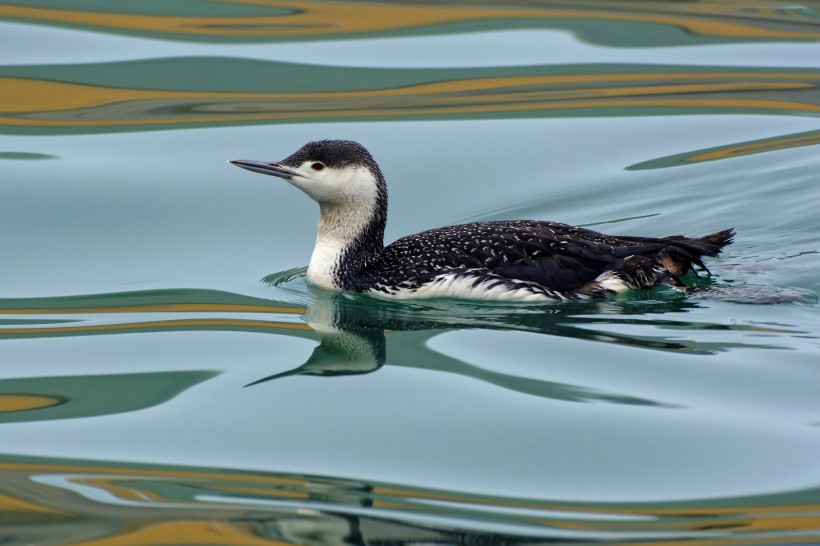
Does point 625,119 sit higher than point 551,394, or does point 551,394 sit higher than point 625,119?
point 625,119

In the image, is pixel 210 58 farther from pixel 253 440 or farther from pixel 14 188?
pixel 253 440

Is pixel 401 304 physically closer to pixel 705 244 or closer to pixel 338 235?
pixel 338 235

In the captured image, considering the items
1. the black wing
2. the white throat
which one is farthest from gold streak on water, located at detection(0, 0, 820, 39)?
the black wing

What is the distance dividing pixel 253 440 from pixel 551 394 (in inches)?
55.1

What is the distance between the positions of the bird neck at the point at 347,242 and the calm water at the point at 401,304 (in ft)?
0.43

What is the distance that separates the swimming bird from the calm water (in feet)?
0.42

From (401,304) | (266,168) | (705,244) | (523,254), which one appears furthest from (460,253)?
(705,244)

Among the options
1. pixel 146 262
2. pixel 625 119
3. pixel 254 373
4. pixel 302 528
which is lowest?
pixel 302 528

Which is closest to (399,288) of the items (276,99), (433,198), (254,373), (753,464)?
(254,373)

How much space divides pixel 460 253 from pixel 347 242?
2.50ft

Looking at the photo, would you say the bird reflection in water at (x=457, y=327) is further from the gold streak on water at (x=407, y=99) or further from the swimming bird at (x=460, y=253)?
the gold streak on water at (x=407, y=99)

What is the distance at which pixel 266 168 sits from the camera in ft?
25.7

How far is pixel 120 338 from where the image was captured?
7.26 m

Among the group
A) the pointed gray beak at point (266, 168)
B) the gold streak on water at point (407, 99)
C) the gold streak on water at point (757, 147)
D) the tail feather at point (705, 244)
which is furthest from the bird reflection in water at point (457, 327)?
the gold streak on water at point (407, 99)
